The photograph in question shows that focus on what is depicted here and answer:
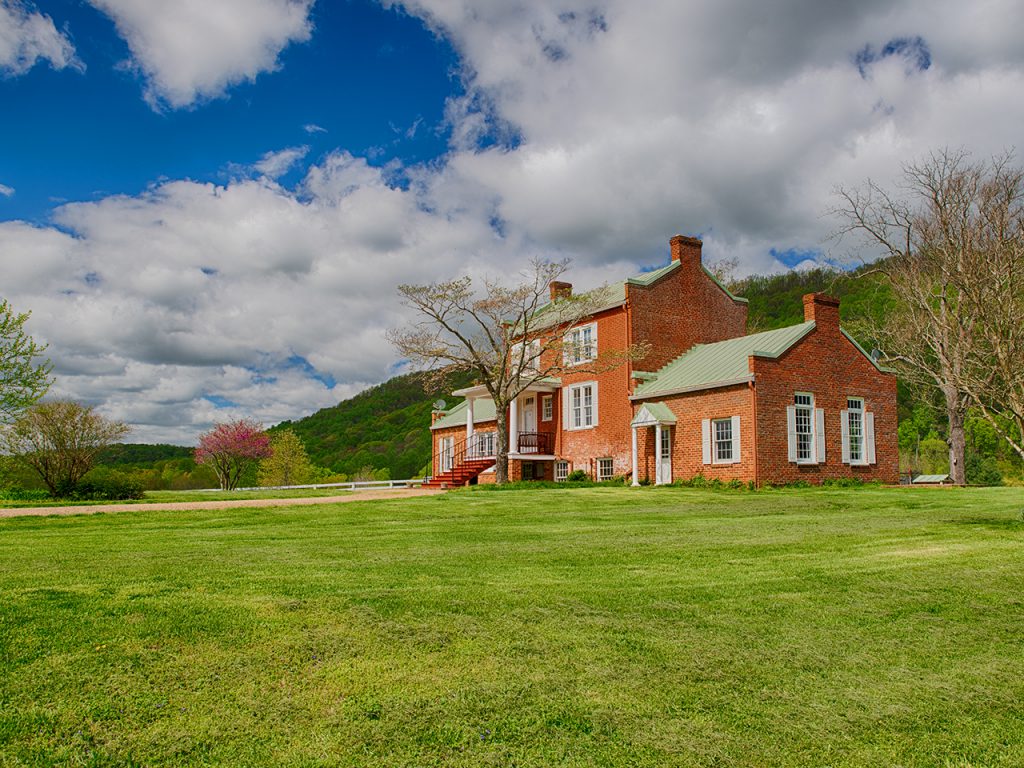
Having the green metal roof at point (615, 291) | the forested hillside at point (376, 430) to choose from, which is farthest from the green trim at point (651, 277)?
the forested hillside at point (376, 430)

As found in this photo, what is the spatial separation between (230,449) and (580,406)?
23785mm

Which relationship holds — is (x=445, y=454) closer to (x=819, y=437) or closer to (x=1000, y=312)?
(x=819, y=437)

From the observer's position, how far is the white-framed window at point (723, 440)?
23.8 metres

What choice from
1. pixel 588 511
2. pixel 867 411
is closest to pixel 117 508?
pixel 588 511

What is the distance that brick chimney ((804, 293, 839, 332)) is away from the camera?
25.0 meters

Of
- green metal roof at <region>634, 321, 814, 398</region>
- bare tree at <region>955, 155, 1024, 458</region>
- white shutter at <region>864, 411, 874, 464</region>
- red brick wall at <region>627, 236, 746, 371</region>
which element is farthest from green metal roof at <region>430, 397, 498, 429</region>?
bare tree at <region>955, 155, 1024, 458</region>

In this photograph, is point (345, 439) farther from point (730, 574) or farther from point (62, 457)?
point (730, 574)

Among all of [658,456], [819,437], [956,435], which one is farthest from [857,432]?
[658,456]

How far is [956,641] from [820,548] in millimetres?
4062

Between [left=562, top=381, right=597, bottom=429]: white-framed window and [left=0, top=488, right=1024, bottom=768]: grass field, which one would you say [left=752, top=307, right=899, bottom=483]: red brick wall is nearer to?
[left=562, top=381, right=597, bottom=429]: white-framed window

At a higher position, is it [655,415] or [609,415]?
[609,415]

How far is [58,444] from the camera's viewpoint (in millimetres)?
22344

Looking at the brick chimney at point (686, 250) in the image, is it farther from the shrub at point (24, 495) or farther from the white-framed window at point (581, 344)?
the shrub at point (24, 495)

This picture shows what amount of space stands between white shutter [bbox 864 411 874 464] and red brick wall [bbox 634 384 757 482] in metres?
5.46
